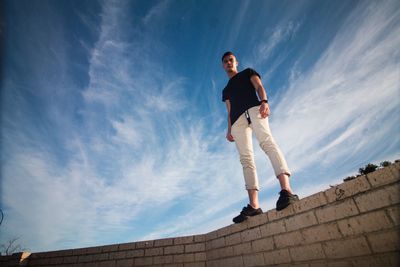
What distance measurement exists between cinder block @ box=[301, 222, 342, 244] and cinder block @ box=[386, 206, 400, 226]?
48 cm

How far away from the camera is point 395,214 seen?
5.19 feet

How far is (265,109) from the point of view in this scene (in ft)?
9.33

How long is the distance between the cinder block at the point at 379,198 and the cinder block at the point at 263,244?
1181 millimetres

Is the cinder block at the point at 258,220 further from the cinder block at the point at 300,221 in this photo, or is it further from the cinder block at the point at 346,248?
the cinder block at the point at 346,248

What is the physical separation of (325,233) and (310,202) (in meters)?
0.31

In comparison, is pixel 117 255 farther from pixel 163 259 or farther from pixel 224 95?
pixel 224 95

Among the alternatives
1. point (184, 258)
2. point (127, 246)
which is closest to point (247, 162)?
point (184, 258)

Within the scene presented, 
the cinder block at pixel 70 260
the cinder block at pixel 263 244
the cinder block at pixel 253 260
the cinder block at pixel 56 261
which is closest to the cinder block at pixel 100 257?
the cinder block at pixel 70 260

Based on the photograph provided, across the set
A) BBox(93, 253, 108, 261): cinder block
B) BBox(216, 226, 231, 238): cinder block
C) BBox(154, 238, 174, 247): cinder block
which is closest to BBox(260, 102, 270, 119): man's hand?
BBox(216, 226, 231, 238): cinder block

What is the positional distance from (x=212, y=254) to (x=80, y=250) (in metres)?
3.08

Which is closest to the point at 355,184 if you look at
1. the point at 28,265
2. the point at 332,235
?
the point at 332,235

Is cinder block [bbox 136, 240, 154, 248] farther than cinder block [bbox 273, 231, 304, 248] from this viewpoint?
Yes

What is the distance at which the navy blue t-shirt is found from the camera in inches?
123

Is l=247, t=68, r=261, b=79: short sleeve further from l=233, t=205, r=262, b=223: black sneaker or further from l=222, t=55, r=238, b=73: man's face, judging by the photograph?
l=233, t=205, r=262, b=223: black sneaker
